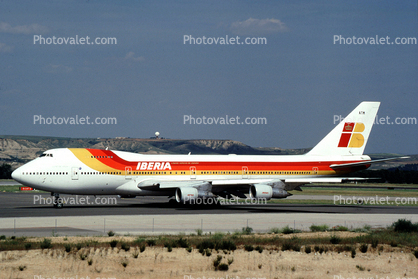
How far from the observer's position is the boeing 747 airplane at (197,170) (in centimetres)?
4253

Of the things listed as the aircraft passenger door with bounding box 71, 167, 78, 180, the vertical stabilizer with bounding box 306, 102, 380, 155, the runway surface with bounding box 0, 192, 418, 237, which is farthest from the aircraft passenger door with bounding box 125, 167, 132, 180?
the vertical stabilizer with bounding box 306, 102, 380, 155

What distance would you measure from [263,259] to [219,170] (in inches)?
1036

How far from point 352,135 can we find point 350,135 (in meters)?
0.23

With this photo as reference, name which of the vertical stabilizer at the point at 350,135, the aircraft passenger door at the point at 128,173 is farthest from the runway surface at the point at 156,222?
the vertical stabilizer at the point at 350,135

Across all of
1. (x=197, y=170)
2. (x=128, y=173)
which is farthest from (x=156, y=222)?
(x=197, y=170)

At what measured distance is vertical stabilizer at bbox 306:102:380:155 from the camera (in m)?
52.2

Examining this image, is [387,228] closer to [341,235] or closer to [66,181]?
[341,235]

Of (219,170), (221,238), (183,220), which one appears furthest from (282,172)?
(221,238)

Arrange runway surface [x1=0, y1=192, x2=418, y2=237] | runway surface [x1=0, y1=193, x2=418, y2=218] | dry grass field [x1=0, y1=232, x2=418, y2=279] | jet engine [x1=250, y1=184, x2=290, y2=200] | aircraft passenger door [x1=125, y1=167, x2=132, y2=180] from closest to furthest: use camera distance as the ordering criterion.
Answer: dry grass field [x1=0, y1=232, x2=418, y2=279] → runway surface [x1=0, y1=192, x2=418, y2=237] → runway surface [x1=0, y1=193, x2=418, y2=218] → jet engine [x1=250, y1=184, x2=290, y2=200] → aircraft passenger door [x1=125, y1=167, x2=132, y2=180]

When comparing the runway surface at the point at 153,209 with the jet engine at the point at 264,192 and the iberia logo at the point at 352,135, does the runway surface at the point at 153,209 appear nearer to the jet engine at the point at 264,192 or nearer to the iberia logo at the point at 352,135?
the jet engine at the point at 264,192

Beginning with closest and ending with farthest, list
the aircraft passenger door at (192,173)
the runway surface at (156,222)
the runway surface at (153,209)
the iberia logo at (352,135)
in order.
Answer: the runway surface at (156,222)
the runway surface at (153,209)
the aircraft passenger door at (192,173)
the iberia logo at (352,135)

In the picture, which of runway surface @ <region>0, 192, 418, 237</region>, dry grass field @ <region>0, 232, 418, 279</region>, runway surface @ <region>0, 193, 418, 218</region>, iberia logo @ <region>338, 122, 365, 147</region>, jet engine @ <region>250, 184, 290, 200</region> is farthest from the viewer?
iberia logo @ <region>338, 122, 365, 147</region>

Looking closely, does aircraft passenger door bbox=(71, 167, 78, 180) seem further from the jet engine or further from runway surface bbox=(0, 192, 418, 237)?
the jet engine

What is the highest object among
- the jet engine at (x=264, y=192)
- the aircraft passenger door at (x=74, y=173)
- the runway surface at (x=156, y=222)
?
the aircraft passenger door at (x=74, y=173)
